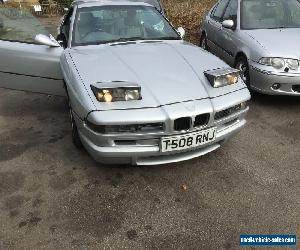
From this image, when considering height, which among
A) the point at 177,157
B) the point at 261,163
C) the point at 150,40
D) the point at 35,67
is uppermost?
the point at 150,40

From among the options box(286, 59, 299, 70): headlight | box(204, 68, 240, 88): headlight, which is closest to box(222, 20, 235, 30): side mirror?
box(286, 59, 299, 70): headlight

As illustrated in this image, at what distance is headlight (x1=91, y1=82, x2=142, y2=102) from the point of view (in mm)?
2998

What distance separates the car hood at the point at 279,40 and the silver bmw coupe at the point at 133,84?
1.42 metres

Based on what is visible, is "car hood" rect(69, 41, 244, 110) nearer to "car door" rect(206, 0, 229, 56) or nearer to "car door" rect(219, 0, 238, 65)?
"car door" rect(219, 0, 238, 65)

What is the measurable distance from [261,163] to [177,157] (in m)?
1.06

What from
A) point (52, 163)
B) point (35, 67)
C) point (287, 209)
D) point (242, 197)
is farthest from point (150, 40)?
point (287, 209)

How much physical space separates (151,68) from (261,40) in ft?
8.10

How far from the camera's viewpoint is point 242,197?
318 cm

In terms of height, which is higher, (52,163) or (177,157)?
(177,157)

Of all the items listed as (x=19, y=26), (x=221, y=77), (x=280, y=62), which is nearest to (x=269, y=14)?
(x=280, y=62)

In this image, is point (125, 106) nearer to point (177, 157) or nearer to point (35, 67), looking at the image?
point (177, 157)

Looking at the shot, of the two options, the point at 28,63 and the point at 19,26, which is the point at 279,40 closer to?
the point at 28,63

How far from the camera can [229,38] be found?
5.95m

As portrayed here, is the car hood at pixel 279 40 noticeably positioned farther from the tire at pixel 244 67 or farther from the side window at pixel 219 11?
the side window at pixel 219 11
